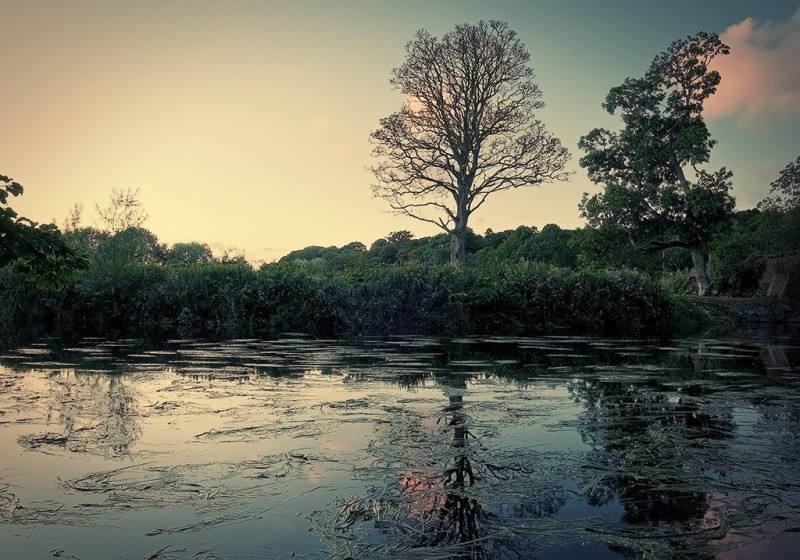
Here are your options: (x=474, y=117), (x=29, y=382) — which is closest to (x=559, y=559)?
(x=29, y=382)

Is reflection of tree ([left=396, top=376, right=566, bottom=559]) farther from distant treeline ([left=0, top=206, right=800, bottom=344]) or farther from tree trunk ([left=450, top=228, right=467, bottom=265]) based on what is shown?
tree trunk ([left=450, top=228, right=467, bottom=265])

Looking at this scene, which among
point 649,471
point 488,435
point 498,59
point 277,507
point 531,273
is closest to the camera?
point 277,507

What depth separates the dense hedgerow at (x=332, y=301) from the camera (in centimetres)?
1920

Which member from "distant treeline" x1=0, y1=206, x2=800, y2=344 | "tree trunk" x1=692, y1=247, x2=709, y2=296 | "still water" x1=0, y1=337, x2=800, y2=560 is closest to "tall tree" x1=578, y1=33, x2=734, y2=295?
"tree trunk" x1=692, y1=247, x2=709, y2=296

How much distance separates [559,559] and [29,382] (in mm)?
7251

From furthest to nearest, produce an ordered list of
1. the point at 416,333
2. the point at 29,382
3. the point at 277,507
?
the point at 416,333, the point at 29,382, the point at 277,507

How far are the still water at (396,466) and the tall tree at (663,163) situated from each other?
22.1 meters

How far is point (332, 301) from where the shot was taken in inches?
749

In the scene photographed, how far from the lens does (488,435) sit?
4.98 m

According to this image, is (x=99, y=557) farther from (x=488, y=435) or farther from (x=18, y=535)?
(x=488, y=435)

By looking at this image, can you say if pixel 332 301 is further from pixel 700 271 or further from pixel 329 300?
pixel 700 271

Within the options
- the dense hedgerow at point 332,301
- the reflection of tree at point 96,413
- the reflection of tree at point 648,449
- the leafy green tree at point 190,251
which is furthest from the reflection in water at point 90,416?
the leafy green tree at point 190,251

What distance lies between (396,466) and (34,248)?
355cm

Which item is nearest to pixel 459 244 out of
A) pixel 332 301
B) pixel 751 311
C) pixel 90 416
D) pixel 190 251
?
pixel 332 301
